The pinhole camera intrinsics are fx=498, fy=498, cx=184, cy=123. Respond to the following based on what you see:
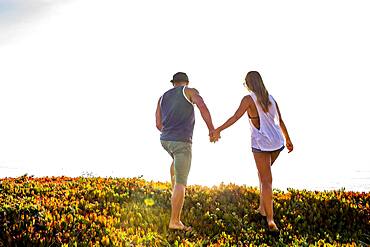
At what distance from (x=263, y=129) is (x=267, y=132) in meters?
0.10

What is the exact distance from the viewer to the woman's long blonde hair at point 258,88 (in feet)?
31.4

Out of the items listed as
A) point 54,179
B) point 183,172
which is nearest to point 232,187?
point 183,172

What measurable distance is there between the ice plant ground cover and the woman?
0.99m

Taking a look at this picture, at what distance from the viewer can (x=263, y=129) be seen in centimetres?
964

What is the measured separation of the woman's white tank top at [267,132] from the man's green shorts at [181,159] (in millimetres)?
1501

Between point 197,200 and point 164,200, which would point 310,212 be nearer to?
point 197,200

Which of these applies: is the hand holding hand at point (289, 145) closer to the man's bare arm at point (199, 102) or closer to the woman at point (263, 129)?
the woman at point (263, 129)

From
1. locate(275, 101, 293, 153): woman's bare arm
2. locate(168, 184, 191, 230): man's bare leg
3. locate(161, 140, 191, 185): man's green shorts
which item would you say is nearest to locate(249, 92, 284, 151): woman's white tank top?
locate(275, 101, 293, 153): woman's bare arm

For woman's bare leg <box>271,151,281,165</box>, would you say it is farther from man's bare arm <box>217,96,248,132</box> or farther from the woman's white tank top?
man's bare arm <box>217,96,248,132</box>

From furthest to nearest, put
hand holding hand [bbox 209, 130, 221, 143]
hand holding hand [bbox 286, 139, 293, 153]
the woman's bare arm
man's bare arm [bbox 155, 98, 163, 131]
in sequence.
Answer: hand holding hand [bbox 286, 139, 293, 153]
the woman's bare arm
man's bare arm [bbox 155, 98, 163, 131]
hand holding hand [bbox 209, 130, 221, 143]

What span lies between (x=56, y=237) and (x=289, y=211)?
5411 mm

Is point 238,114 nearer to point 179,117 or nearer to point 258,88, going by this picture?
point 258,88

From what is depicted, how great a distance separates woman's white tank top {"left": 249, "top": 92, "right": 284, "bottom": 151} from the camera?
9.59 m

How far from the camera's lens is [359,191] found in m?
13.4
